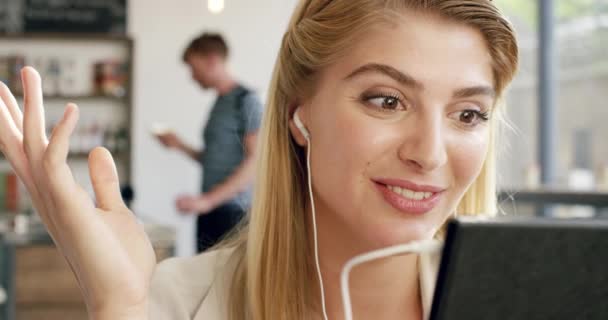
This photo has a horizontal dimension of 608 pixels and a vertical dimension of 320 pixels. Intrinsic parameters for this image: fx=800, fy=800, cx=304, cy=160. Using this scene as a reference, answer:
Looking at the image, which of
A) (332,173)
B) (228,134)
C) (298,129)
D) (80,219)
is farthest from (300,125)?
(228,134)

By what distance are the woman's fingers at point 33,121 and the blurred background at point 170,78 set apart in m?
4.28

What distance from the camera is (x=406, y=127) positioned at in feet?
Result: 3.24

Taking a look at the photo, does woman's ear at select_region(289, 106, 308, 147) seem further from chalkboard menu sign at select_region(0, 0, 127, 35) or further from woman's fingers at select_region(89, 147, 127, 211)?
chalkboard menu sign at select_region(0, 0, 127, 35)

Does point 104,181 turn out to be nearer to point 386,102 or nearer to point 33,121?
point 33,121

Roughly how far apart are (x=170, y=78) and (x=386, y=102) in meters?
4.82

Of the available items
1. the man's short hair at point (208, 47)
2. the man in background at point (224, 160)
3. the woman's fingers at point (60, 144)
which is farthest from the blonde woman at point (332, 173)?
the man's short hair at point (208, 47)

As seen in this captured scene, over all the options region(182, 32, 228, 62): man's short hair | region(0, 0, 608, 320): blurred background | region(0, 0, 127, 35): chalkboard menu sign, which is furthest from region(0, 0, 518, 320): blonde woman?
region(0, 0, 127, 35): chalkboard menu sign

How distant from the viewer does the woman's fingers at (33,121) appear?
922 millimetres

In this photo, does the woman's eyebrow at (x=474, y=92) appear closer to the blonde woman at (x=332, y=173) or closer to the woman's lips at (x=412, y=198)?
the blonde woman at (x=332, y=173)

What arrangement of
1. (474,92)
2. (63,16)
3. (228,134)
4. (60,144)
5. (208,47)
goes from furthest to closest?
(63,16) < (208,47) < (228,134) < (474,92) < (60,144)

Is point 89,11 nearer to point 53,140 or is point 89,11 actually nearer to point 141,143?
point 141,143

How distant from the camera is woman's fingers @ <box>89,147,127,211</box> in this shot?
0.98 metres

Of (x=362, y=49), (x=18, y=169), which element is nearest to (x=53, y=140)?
(x=18, y=169)

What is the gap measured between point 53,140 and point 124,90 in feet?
16.1
